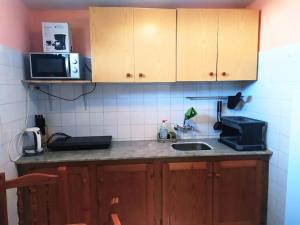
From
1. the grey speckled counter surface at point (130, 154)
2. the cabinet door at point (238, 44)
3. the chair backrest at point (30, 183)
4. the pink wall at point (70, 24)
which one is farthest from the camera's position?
the pink wall at point (70, 24)

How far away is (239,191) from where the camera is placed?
81.6 inches

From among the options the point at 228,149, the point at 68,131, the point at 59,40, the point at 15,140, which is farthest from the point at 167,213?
the point at 59,40

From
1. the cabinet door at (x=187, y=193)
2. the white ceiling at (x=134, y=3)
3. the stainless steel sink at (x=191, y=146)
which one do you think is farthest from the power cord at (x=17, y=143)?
the stainless steel sink at (x=191, y=146)

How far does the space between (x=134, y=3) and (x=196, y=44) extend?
28.1 inches

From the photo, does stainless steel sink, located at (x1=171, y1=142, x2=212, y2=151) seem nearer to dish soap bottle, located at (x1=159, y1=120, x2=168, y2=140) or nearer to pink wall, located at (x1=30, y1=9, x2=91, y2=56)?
dish soap bottle, located at (x1=159, y1=120, x2=168, y2=140)

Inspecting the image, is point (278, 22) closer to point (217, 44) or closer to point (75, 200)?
point (217, 44)

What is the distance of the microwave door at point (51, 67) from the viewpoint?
198 centimetres

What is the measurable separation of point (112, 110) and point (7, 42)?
1.11m

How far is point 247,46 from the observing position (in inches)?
84.9

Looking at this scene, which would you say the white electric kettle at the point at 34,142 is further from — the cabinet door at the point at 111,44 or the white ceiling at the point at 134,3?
the white ceiling at the point at 134,3

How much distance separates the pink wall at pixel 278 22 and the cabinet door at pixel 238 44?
0.08m

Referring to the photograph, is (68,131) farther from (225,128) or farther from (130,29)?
(225,128)

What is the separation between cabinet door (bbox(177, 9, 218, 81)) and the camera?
208cm

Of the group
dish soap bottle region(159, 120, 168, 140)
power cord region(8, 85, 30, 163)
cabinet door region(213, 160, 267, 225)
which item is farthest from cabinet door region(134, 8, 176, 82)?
power cord region(8, 85, 30, 163)
